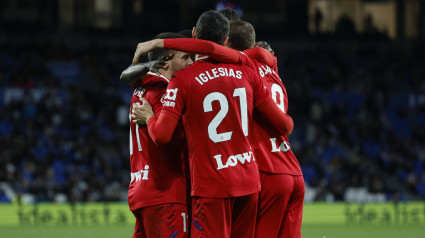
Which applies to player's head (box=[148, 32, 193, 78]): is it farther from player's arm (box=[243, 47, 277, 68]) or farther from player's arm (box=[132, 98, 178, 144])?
player's arm (box=[132, 98, 178, 144])

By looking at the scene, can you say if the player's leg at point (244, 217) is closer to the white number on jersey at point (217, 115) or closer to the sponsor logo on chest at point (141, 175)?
the white number on jersey at point (217, 115)

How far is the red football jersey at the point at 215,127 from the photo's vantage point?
14.6 feet

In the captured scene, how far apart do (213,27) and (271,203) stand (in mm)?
1358

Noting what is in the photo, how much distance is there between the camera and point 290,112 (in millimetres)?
25984

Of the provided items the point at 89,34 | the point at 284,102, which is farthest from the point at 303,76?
the point at 284,102

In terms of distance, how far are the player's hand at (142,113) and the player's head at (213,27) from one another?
0.63 meters

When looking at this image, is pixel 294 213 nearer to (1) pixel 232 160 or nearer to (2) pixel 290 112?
(1) pixel 232 160

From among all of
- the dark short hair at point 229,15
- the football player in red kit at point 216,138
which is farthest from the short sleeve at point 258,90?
the dark short hair at point 229,15

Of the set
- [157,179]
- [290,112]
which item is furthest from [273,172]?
[290,112]

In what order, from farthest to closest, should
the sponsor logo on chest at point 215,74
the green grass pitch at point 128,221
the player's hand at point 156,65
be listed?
1. the green grass pitch at point 128,221
2. the player's hand at point 156,65
3. the sponsor logo on chest at point 215,74

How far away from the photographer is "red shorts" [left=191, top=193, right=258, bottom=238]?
442 cm

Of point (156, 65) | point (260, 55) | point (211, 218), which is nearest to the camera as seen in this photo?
point (211, 218)

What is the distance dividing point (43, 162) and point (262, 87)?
1614 cm

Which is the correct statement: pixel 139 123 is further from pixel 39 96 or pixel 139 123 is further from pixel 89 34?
pixel 89 34
